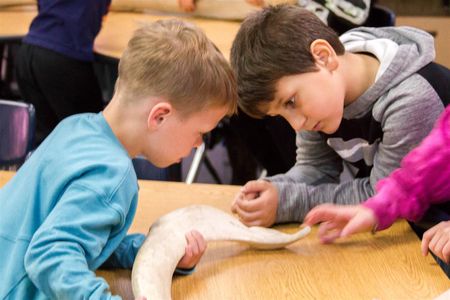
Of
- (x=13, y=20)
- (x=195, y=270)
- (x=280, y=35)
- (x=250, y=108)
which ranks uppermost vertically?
(x=280, y=35)

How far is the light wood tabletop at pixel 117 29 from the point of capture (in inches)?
112

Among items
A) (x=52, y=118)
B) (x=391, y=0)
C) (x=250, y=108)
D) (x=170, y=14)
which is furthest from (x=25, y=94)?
(x=391, y=0)

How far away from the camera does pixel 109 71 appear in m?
3.38

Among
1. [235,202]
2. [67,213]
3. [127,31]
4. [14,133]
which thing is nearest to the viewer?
[67,213]

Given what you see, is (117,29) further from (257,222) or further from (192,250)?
(192,250)

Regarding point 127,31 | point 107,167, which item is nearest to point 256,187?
point 107,167

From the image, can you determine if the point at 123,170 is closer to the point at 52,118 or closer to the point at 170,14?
the point at 52,118

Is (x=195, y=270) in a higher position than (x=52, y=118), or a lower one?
higher

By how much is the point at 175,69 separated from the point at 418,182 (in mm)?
553

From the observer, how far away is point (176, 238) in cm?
124

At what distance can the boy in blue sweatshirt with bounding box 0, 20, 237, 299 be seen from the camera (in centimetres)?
100

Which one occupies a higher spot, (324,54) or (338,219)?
(324,54)

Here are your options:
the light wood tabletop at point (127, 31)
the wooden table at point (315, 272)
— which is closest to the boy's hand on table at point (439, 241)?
the wooden table at point (315, 272)

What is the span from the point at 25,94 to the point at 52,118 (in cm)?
16
